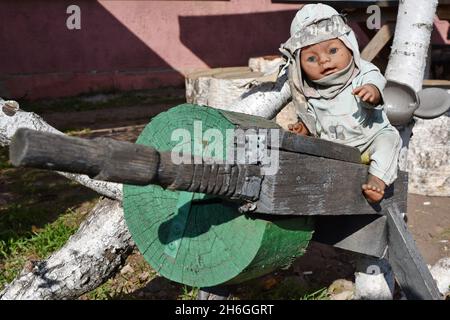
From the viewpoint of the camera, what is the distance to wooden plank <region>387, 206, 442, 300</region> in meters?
2.19

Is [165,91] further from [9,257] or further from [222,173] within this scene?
[222,173]

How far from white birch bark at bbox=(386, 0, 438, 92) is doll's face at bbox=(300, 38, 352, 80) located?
1.08 m

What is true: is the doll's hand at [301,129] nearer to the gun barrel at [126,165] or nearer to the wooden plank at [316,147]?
the wooden plank at [316,147]

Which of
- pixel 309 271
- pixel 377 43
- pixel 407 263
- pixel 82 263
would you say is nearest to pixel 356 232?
pixel 407 263

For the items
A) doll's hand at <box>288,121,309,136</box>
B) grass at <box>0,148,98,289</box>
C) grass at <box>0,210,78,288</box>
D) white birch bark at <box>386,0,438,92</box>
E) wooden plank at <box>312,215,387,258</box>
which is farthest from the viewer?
grass at <box>0,148,98,289</box>

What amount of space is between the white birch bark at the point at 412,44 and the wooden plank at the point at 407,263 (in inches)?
41.4

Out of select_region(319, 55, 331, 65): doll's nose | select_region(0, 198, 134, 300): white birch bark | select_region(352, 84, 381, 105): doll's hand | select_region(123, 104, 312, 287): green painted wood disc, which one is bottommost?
select_region(0, 198, 134, 300): white birch bark

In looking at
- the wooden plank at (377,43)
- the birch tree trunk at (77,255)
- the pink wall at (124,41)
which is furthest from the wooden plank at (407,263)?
the pink wall at (124,41)

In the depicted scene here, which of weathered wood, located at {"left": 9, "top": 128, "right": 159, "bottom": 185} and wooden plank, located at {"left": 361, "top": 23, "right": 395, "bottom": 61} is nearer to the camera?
weathered wood, located at {"left": 9, "top": 128, "right": 159, "bottom": 185}

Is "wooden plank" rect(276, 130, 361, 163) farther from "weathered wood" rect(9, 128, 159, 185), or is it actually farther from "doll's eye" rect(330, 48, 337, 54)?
"weathered wood" rect(9, 128, 159, 185)

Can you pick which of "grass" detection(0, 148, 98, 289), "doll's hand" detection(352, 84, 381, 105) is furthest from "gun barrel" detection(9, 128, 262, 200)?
"grass" detection(0, 148, 98, 289)

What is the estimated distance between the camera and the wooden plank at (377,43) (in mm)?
5250

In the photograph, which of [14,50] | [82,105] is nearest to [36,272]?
[82,105]

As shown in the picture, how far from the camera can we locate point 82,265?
2.75m
